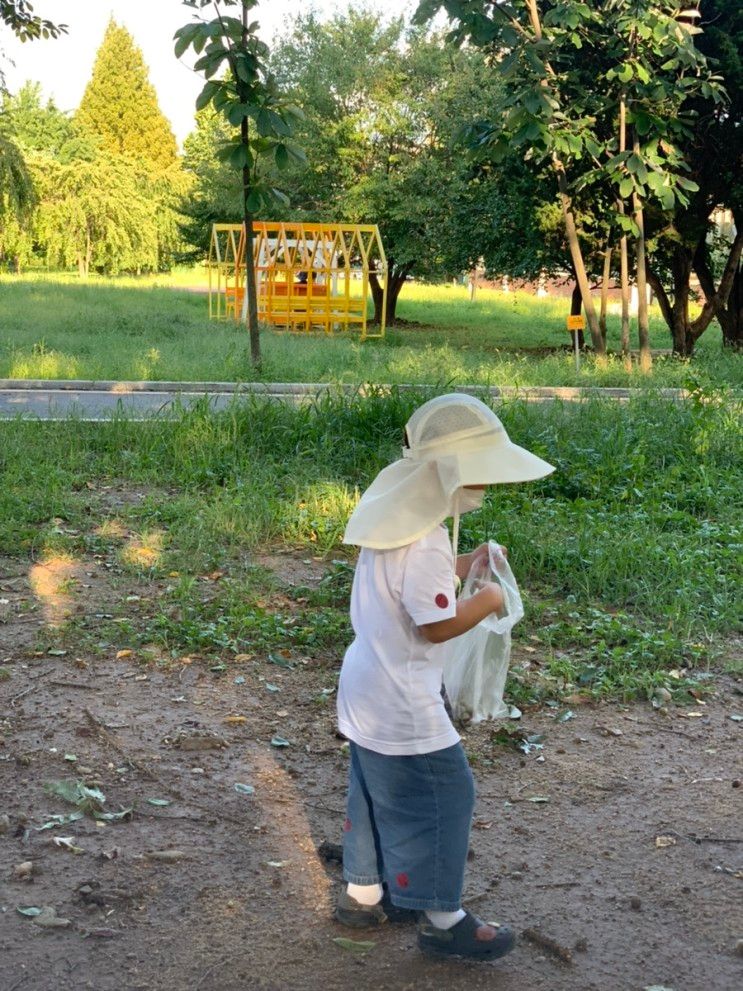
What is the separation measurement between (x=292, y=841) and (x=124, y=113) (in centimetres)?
7471

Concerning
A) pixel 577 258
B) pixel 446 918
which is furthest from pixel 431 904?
pixel 577 258

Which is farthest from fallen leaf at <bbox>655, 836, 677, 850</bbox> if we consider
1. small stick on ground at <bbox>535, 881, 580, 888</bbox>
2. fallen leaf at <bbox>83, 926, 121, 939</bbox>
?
fallen leaf at <bbox>83, 926, 121, 939</bbox>

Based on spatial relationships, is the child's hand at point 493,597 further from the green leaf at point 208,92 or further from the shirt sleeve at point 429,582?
the green leaf at point 208,92

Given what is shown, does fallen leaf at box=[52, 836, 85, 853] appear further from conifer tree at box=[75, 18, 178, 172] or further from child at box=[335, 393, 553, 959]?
conifer tree at box=[75, 18, 178, 172]

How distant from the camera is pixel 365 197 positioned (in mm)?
26359

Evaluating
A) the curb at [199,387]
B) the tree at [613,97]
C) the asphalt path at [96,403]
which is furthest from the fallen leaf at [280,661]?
the curb at [199,387]

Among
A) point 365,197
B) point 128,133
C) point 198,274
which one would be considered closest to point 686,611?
point 365,197

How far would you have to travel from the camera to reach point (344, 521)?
6.53 meters

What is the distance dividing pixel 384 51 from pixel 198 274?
27507 millimetres

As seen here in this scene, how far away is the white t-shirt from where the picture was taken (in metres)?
2.78

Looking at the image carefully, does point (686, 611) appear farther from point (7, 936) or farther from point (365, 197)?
point (365, 197)

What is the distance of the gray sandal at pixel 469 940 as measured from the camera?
2900 millimetres

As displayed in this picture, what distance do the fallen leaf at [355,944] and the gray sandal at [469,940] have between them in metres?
0.15

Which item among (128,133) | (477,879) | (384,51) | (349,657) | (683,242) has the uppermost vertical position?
(128,133)
